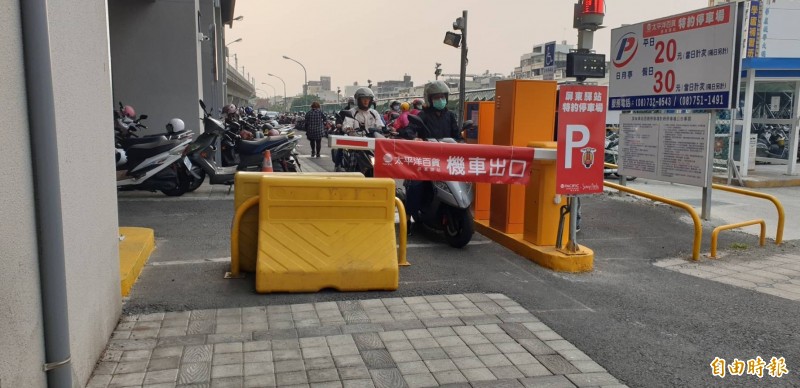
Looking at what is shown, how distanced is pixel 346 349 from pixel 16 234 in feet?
6.61

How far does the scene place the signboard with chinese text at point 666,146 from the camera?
8.55 meters

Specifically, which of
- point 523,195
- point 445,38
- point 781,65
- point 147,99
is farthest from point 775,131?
point 147,99

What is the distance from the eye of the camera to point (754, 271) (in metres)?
6.36

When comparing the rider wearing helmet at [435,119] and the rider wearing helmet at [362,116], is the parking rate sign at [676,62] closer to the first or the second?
the rider wearing helmet at [435,119]

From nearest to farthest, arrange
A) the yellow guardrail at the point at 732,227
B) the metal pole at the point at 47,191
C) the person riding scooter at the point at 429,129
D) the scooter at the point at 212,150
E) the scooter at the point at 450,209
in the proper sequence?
the metal pole at the point at 47,191 → the scooter at the point at 450,209 → the yellow guardrail at the point at 732,227 → the person riding scooter at the point at 429,129 → the scooter at the point at 212,150

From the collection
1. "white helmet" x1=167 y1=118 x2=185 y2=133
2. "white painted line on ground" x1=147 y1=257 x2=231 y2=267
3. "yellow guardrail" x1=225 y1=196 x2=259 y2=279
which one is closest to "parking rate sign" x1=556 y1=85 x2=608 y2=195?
"yellow guardrail" x1=225 y1=196 x2=259 y2=279

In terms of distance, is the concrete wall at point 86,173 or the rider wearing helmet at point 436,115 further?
the rider wearing helmet at point 436,115

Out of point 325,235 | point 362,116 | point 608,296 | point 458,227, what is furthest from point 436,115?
point 362,116

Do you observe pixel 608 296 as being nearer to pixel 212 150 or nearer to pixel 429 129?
pixel 429 129

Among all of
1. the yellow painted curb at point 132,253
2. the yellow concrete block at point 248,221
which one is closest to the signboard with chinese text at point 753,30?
the yellow concrete block at point 248,221

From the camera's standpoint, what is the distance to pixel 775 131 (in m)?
19.1

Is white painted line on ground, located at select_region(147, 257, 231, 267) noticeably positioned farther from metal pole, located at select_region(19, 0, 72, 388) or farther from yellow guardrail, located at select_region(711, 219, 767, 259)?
yellow guardrail, located at select_region(711, 219, 767, 259)

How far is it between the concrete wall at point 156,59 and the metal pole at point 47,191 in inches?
383

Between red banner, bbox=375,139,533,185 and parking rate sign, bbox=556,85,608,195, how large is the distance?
0.38m
